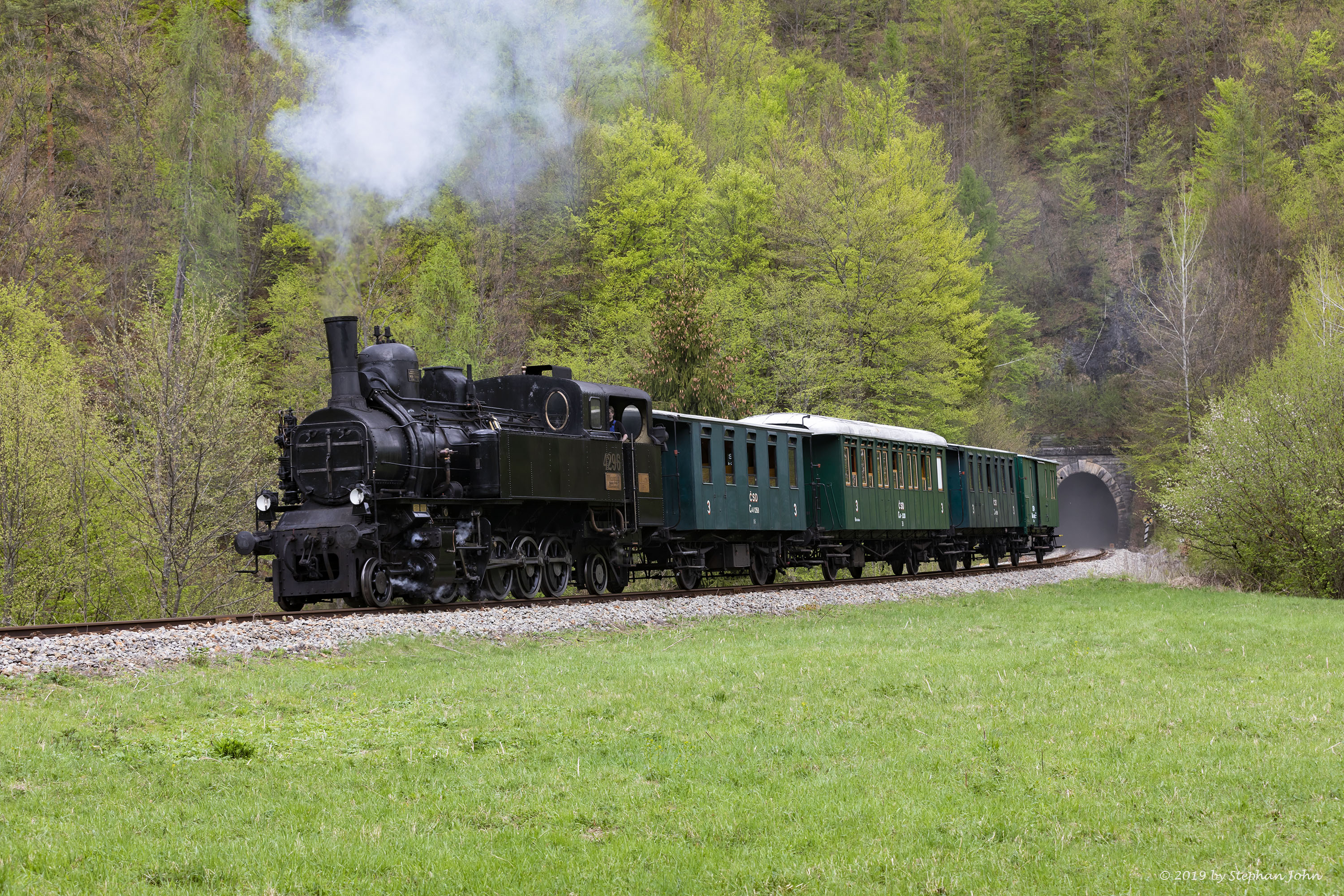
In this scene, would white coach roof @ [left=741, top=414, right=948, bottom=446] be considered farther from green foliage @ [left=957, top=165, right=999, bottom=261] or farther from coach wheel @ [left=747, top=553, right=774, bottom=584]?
green foliage @ [left=957, top=165, right=999, bottom=261]

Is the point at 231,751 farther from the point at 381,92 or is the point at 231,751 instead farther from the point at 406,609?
the point at 381,92

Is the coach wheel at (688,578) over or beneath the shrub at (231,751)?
over

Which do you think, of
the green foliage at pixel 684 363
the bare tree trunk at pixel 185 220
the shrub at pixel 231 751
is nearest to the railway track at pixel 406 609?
the shrub at pixel 231 751

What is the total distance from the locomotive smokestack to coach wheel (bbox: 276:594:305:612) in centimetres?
260

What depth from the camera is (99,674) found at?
31.9 feet

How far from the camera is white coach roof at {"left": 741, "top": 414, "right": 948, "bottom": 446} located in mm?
24578

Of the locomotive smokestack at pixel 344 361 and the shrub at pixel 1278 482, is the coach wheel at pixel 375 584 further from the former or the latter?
the shrub at pixel 1278 482

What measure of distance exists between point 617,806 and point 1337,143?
62975 millimetres

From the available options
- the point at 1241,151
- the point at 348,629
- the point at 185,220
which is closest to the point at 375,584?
Result: the point at 348,629

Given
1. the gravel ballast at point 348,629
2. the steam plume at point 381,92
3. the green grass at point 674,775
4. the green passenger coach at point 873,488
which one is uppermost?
the steam plume at point 381,92

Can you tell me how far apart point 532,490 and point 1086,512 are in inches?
2349

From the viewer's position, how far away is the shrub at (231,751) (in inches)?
Result: 277

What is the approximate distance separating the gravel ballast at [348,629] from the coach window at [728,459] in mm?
2182

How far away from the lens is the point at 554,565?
60.7 feet
